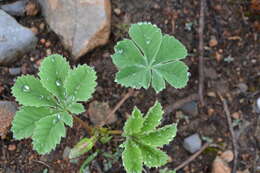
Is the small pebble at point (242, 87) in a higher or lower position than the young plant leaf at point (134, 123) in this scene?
lower

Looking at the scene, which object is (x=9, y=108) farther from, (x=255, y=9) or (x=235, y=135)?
(x=255, y=9)

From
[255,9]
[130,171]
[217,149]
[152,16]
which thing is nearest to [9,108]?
[130,171]

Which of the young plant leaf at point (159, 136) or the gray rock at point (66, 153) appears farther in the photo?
the gray rock at point (66, 153)

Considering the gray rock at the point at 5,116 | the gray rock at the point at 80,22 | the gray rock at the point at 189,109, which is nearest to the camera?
the gray rock at the point at 5,116

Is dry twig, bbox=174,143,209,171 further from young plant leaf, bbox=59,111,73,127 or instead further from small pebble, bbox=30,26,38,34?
small pebble, bbox=30,26,38,34

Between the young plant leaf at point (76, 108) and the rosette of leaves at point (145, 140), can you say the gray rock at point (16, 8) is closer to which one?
the young plant leaf at point (76, 108)

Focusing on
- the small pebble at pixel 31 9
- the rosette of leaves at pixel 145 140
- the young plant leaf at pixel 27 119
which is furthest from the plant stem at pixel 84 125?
the small pebble at pixel 31 9
